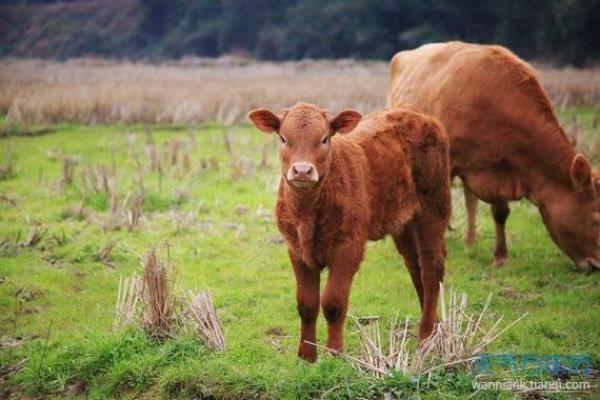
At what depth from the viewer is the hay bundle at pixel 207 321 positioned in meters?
5.43

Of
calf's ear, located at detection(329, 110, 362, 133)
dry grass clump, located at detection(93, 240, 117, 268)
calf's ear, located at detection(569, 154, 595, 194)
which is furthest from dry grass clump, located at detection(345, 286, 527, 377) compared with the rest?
dry grass clump, located at detection(93, 240, 117, 268)

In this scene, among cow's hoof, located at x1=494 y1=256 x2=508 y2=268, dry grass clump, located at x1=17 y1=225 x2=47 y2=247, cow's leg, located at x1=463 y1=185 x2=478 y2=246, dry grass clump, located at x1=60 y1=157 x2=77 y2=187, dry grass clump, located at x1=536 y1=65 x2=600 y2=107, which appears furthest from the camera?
dry grass clump, located at x1=536 y1=65 x2=600 y2=107

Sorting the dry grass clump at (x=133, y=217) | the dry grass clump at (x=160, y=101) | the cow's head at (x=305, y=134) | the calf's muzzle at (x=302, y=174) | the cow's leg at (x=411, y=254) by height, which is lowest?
the dry grass clump at (x=160, y=101)

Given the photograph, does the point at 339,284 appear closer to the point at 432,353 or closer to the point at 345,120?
the point at 432,353

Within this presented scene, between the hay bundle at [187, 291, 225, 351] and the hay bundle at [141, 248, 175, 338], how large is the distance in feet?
0.71

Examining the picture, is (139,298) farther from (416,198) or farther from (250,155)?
(250,155)

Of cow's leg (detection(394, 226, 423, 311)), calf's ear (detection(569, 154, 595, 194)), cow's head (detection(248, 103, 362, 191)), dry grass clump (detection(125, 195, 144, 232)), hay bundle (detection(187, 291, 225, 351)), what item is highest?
cow's head (detection(248, 103, 362, 191))

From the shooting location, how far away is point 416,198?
582 cm

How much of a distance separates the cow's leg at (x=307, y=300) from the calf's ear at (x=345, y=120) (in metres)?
0.98

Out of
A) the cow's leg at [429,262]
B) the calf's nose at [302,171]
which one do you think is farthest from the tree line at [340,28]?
the calf's nose at [302,171]

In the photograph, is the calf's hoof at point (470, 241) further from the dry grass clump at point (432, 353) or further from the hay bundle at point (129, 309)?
the hay bundle at point (129, 309)

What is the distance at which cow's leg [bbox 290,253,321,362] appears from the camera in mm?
5176

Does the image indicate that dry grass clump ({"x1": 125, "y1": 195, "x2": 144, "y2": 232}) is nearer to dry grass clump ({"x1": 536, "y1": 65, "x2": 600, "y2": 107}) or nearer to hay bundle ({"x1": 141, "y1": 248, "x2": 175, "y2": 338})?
hay bundle ({"x1": 141, "y1": 248, "x2": 175, "y2": 338})

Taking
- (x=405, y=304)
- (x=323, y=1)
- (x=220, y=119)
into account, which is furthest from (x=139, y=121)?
(x=323, y=1)
